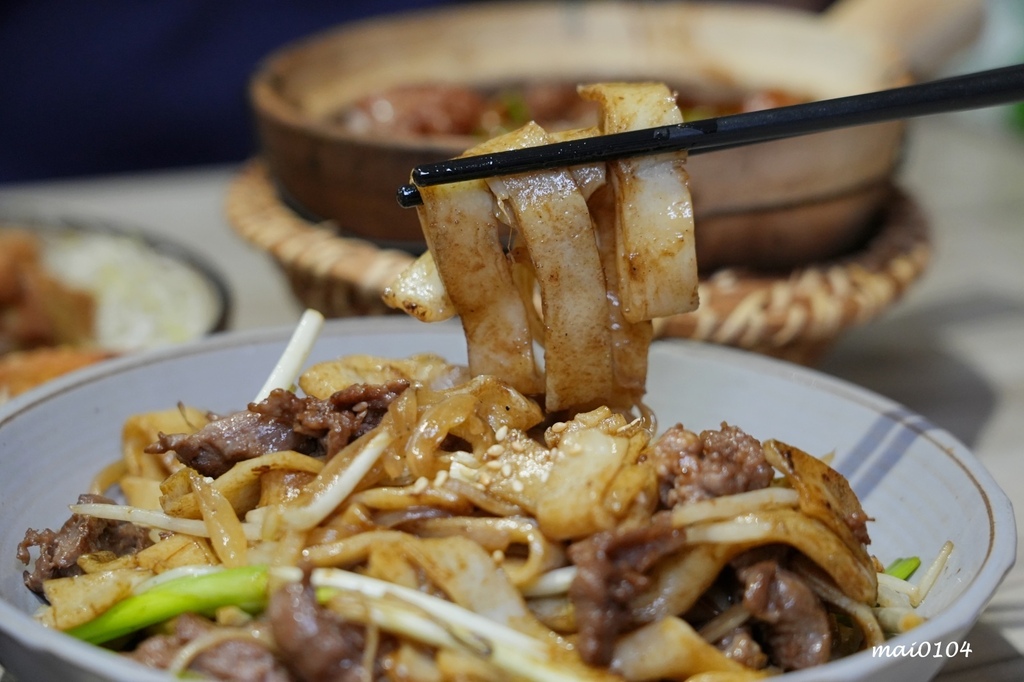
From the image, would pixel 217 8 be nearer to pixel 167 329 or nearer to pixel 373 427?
pixel 167 329

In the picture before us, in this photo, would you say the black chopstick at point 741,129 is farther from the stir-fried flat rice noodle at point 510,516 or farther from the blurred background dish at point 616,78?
the blurred background dish at point 616,78

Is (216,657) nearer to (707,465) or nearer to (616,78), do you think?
(707,465)

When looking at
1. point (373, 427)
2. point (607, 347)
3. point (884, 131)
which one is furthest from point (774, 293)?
point (373, 427)

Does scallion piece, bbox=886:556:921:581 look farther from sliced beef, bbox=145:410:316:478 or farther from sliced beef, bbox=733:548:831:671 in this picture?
sliced beef, bbox=145:410:316:478

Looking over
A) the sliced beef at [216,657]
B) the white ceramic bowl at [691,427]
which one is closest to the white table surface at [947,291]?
the white ceramic bowl at [691,427]

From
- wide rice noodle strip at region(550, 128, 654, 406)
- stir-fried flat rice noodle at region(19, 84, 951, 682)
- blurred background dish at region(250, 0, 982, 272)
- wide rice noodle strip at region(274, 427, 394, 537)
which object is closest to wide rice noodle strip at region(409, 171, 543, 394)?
stir-fried flat rice noodle at region(19, 84, 951, 682)
